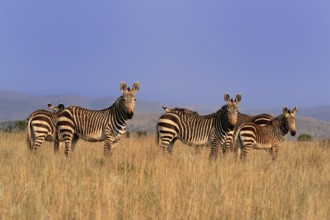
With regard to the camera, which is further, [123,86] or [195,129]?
[195,129]

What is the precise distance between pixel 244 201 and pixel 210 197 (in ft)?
1.69

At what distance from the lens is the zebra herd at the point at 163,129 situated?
12445mm

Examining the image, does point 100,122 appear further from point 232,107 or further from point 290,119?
point 290,119

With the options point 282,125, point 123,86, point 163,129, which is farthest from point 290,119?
point 123,86

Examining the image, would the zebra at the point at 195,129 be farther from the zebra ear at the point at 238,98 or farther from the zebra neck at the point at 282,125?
the zebra neck at the point at 282,125

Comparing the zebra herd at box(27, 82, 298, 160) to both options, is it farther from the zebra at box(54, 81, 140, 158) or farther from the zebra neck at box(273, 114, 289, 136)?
the zebra neck at box(273, 114, 289, 136)

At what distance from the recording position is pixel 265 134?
13.9 metres

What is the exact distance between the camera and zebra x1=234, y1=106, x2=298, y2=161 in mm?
13430

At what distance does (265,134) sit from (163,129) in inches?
123

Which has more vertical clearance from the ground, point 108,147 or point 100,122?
point 100,122

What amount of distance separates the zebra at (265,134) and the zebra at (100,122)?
3.38 m

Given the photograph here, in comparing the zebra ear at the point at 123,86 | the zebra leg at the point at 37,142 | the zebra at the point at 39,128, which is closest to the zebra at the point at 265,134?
the zebra ear at the point at 123,86

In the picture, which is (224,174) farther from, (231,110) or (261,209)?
(231,110)

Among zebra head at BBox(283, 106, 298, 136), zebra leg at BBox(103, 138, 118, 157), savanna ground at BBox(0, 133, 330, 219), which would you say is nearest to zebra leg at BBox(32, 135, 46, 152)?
zebra leg at BBox(103, 138, 118, 157)
